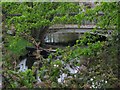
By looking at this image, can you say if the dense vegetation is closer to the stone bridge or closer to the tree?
the tree

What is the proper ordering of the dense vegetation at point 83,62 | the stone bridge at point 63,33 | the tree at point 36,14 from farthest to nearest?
1. the stone bridge at point 63,33
2. the tree at point 36,14
3. the dense vegetation at point 83,62

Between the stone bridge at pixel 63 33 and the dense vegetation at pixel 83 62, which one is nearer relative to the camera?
the dense vegetation at pixel 83 62

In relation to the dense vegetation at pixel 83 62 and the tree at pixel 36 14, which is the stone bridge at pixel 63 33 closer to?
the tree at pixel 36 14

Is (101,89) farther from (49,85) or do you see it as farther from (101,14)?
(101,14)

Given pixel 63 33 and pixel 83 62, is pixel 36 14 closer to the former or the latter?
pixel 63 33

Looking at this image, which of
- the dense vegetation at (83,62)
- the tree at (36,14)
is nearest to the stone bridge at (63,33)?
the tree at (36,14)

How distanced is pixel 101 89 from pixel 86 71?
5.3 inches

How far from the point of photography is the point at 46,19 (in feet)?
10.9

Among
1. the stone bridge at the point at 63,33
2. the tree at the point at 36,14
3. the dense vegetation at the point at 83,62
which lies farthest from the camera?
the stone bridge at the point at 63,33

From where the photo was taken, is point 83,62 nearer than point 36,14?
Yes

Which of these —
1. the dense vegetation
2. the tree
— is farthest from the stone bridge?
the dense vegetation

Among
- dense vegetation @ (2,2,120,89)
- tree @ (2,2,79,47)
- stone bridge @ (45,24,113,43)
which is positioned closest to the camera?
dense vegetation @ (2,2,120,89)

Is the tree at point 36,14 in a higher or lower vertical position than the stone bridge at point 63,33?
higher

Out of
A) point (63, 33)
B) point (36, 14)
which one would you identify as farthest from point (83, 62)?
point (63, 33)
